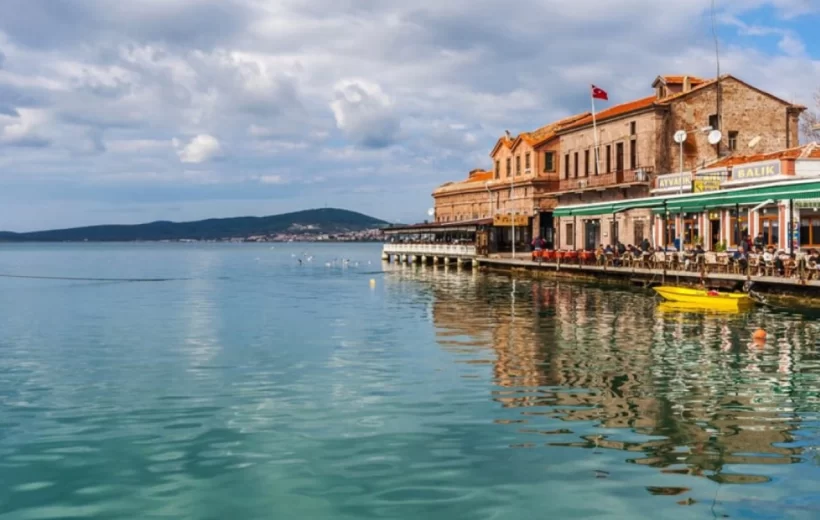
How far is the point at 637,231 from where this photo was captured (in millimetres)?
62781

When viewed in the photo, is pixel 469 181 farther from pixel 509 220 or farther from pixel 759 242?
pixel 759 242

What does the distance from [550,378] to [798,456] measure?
7.53 meters

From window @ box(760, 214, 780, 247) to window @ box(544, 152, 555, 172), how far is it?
39.0 metres

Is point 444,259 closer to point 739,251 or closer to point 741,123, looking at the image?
point 741,123

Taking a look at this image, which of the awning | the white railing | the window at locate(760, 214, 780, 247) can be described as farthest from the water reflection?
the white railing

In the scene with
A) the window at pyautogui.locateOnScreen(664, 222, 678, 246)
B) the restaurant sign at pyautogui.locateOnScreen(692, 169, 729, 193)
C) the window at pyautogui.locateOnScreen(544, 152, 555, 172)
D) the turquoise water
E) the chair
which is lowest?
the turquoise water

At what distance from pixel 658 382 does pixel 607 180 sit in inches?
2031

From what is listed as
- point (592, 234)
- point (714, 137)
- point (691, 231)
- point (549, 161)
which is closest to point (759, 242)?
point (691, 231)

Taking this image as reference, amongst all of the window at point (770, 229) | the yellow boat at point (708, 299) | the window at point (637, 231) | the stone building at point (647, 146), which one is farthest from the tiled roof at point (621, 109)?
the yellow boat at point (708, 299)

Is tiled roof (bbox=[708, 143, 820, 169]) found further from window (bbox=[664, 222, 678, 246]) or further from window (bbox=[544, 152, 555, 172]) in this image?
window (bbox=[544, 152, 555, 172])

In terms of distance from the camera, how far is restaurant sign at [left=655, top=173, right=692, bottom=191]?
56.6 metres

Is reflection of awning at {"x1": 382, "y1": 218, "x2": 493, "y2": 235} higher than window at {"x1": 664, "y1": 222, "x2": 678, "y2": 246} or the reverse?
higher

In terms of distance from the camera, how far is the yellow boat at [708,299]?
34500 mm

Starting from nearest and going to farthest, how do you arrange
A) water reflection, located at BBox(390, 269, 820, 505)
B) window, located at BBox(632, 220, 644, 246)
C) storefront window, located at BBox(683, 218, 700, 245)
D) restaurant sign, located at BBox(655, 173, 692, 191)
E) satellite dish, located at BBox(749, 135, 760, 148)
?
1. water reflection, located at BBox(390, 269, 820, 505)
2. storefront window, located at BBox(683, 218, 700, 245)
3. restaurant sign, located at BBox(655, 173, 692, 191)
4. satellite dish, located at BBox(749, 135, 760, 148)
5. window, located at BBox(632, 220, 644, 246)
